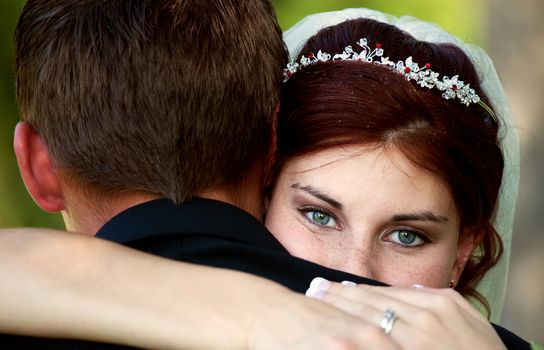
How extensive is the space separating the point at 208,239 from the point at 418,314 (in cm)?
58

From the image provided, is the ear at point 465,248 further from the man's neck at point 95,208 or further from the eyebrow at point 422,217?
the man's neck at point 95,208

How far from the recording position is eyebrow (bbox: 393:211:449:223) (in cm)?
379

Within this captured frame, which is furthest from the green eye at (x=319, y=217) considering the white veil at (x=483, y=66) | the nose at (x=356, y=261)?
the white veil at (x=483, y=66)

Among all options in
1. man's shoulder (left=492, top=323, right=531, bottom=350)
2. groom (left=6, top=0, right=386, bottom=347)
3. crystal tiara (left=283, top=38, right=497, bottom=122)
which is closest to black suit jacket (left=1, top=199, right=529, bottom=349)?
groom (left=6, top=0, right=386, bottom=347)

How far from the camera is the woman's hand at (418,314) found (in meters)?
2.56

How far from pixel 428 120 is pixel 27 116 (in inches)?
68.2

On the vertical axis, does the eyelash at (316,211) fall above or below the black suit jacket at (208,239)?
below

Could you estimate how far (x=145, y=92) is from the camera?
278cm

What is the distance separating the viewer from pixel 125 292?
2541 mm

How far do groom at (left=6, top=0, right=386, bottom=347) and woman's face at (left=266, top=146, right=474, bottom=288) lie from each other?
2.73 feet

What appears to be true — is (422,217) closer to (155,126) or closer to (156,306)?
(155,126)

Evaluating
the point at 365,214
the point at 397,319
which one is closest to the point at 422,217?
the point at 365,214

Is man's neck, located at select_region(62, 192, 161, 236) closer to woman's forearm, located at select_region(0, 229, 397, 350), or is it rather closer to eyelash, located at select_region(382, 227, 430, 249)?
woman's forearm, located at select_region(0, 229, 397, 350)

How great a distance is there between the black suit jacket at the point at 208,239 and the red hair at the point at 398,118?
4.17 ft
